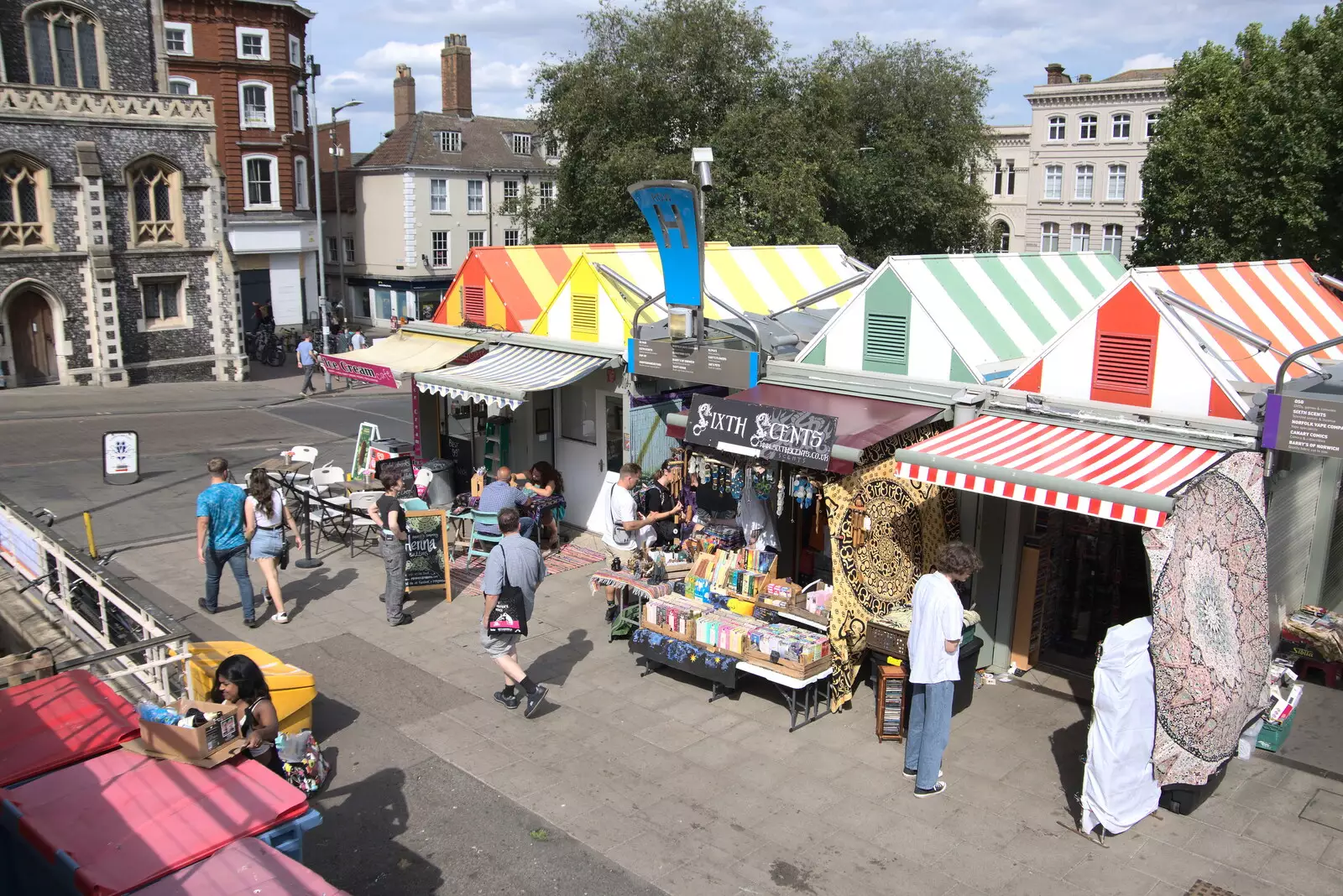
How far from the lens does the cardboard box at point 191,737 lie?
5887mm

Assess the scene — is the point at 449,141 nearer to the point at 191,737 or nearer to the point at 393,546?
the point at 393,546

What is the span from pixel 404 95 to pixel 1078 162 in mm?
34584

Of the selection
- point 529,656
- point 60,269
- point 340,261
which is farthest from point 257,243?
point 529,656

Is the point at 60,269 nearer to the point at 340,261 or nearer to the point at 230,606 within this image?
the point at 340,261

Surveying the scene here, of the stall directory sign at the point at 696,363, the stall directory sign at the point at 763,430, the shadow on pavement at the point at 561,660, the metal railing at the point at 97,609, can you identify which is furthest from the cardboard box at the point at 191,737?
the stall directory sign at the point at 696,363

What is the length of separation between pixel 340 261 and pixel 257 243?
5.26 m

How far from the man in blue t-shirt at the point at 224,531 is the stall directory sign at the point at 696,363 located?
4.65 m

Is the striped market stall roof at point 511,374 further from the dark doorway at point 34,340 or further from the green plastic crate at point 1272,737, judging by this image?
the dark doorway at point 34,340

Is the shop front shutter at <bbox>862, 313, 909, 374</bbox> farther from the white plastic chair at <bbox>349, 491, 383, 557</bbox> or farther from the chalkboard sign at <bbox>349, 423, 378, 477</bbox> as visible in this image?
the chalkboard sign at <bbox>349, 423, 378, 477</bbox>

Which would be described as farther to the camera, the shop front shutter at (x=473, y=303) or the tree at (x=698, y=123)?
the tree at (x=698, y=123)

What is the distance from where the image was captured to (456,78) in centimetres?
4869

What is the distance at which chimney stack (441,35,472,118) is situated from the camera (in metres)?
48.6

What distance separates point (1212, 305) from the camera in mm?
10383

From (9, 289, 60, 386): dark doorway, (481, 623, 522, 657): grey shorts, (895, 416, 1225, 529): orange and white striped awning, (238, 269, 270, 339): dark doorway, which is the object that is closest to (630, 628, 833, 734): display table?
(481, 623, 522, 657): grey shorts
